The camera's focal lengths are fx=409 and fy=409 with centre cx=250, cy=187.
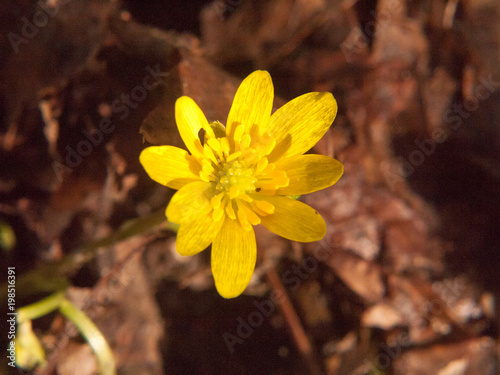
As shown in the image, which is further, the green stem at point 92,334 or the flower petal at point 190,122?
the green stem at point 92,334

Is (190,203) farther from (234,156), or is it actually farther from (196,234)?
(234,156)

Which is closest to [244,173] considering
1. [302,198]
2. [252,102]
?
[252,102]

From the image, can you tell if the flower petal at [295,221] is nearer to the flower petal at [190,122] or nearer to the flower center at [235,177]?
the flower center at [235,177]

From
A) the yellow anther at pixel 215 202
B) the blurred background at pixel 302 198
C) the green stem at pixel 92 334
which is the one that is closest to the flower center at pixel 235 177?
the yellow anther at pixel 215 202

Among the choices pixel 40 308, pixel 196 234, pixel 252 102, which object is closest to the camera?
pixel 196 234

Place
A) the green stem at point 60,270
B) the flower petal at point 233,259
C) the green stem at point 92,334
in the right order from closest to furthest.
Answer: the flower petal at point 233,259
the green stem at point 60,270
the green stem at point 92,334

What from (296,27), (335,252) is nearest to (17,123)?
(296,27)

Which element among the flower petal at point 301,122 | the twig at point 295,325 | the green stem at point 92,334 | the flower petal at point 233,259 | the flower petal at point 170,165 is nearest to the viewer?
the flower petal at point 170,165
